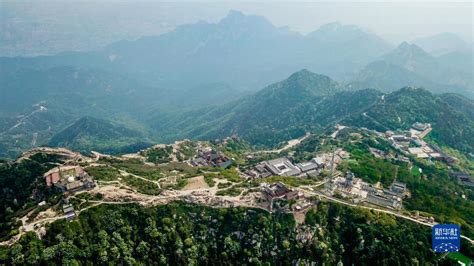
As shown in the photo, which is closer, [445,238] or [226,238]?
[445,238]

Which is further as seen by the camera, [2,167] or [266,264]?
[2,167]

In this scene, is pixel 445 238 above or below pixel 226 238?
above

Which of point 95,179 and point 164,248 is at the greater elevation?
point 95,179

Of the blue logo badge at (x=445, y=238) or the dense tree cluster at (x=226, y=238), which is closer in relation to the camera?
the dense tree cluster at (x=226, y=238)

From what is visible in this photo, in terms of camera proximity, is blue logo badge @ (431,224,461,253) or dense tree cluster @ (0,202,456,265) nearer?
dense tree cluster @ (0,202,456,265)

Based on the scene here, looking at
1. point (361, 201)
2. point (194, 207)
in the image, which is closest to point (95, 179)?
point (194, 207)

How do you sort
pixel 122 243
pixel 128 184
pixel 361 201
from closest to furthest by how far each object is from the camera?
1. pixel 122 243
2. pixel 361 201
3. pixel 128 184

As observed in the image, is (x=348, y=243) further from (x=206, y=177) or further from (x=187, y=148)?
(x=187, y=148)

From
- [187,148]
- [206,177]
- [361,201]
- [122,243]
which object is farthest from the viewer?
[187,148]
